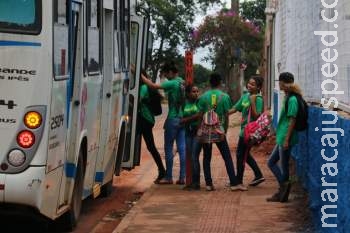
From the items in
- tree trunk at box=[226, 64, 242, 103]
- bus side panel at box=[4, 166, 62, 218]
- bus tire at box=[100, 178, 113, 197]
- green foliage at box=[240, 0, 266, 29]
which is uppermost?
green foliage at box=[240, 0, 266, 29]

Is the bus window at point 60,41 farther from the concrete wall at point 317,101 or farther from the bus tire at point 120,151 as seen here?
the bus tire at point 120,151

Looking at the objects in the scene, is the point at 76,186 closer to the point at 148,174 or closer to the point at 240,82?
the point at 148,174

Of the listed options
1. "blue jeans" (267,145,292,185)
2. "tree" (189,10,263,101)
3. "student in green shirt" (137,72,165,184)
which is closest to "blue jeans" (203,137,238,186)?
"blue jeans" (267,145,292,185)

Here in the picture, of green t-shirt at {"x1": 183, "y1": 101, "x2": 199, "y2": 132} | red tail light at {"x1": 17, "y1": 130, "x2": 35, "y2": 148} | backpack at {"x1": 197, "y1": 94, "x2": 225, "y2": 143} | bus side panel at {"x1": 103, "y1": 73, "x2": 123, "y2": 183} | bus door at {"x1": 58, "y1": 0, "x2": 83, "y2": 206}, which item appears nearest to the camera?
red tail light at {"x1": 17, "y1": 130, "x2": 35, "y2": 148}

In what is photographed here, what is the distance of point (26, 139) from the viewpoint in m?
7.77

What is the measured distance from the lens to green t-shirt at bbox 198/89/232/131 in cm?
1248

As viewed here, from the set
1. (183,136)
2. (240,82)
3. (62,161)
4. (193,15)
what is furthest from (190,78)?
(193,15)

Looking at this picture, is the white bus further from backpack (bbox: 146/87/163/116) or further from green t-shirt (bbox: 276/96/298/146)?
backpack (bbox: 146/87/163/116)

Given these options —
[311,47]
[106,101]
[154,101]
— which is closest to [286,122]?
[311,47]

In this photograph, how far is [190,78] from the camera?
13.4 m

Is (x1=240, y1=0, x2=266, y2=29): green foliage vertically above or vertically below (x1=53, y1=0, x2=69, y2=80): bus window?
above

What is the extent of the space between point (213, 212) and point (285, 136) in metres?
1.33

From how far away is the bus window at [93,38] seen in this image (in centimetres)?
978

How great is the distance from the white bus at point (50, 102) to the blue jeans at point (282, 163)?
2.42 metres
